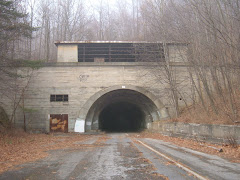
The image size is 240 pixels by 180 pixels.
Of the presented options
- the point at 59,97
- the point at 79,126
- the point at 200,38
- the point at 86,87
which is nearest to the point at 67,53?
the point at 86,87

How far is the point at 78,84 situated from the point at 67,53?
3689 mm

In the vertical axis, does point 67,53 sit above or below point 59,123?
above

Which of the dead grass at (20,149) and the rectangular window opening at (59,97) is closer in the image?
the dead grass at (20,149)

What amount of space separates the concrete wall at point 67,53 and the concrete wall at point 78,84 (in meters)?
1.22

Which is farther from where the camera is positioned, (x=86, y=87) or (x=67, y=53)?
(x=67, y=53)

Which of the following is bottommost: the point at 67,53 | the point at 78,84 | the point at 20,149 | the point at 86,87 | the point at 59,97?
the point at 20,149

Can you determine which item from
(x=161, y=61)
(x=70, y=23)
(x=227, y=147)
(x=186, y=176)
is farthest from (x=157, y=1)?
(x=70, y=23)

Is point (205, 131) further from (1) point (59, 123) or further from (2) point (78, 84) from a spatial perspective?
(1) point (59, 123)

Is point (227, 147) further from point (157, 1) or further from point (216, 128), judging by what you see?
point (157, 1)

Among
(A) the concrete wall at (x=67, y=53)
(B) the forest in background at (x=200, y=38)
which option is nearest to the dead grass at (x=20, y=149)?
(B) the forest in background at (x=200, y=38)

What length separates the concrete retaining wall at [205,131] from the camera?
9273 mm

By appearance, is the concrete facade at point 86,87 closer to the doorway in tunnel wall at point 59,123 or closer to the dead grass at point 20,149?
the doorway in tunnel wall at point 59,123

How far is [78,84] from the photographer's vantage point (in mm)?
20969

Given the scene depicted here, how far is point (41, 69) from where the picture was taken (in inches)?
821
